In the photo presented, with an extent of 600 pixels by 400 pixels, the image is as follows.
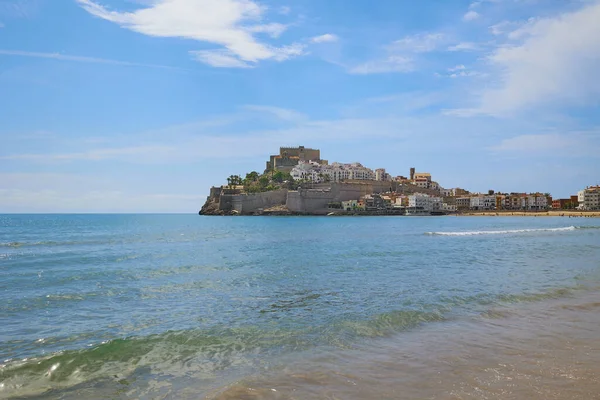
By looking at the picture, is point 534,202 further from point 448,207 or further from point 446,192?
point 446,192

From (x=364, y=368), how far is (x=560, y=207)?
111m

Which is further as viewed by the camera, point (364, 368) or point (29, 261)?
point (29, 261)

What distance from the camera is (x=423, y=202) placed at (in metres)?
90.6

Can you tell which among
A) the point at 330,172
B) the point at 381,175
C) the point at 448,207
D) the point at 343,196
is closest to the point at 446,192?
the point at 448,207

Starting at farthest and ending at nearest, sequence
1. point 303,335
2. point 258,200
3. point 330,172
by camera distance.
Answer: point 330,172 < point 258,200 < point 303,335

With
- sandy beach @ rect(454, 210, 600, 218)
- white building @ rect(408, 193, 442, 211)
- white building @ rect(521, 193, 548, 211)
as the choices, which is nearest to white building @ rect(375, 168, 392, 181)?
white building @ rect(408, 193, 442, 211)

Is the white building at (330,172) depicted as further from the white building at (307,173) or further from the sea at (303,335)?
the sea at (303,335)

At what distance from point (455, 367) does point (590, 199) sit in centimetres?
10256

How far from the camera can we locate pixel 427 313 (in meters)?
7.85

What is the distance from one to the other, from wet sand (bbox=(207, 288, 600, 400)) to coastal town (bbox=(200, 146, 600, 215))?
77974mm

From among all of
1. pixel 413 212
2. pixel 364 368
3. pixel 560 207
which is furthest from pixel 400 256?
pixel 560 207

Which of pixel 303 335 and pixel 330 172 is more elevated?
pixel 330 172

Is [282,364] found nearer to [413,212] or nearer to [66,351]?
[66,351]

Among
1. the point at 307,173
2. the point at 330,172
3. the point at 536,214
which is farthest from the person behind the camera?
the point at 330,172
